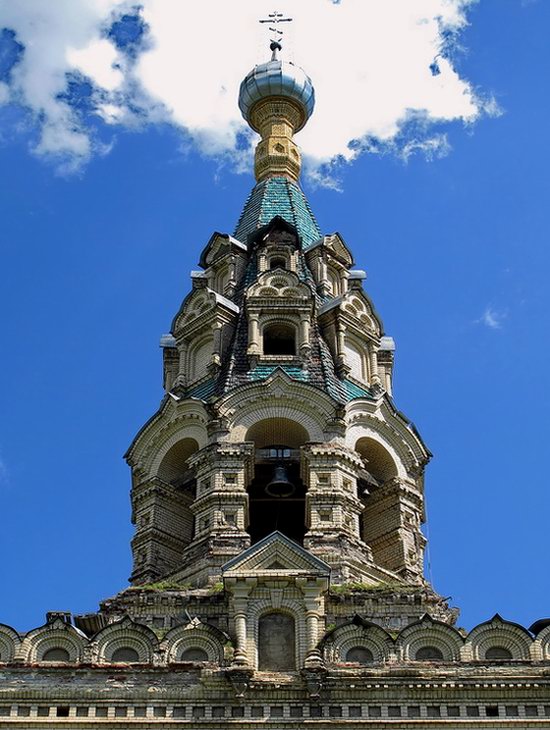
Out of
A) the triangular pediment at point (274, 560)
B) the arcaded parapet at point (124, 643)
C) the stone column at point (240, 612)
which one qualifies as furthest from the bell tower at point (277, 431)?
the arcaded parapet at point (124, 643)

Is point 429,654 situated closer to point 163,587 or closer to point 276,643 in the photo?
point 276,643

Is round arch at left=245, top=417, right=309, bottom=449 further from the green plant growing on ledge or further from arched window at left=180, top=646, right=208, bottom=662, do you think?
arched window at left=180, top=646, right=208, bottom=662

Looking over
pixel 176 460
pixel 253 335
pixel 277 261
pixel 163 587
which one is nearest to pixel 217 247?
pixel 277 261

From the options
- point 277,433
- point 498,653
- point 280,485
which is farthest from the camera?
point 277,433

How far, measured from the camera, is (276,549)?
26.2 meters

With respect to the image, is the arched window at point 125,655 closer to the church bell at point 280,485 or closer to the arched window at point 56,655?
the arched window at point 56,655

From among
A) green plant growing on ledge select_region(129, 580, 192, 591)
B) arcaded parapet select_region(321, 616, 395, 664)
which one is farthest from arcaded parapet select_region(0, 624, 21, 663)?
arcaded parapet select_region(321, 616, 395, 664)

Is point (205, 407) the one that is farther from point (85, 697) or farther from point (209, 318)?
point (85, 697)

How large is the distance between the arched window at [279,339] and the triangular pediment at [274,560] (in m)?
7.84

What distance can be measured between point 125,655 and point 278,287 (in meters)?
11.3

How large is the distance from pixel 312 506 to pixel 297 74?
16671 mm

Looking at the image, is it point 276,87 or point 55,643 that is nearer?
point 55,643

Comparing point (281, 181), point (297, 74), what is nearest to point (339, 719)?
point (281, 181)

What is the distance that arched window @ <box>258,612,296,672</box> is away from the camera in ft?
81.7
